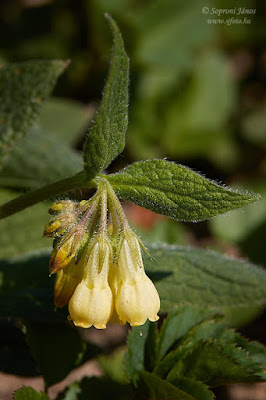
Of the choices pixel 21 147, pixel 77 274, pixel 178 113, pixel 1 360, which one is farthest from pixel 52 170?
pixel 178 113

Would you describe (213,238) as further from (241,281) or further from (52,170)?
(241,281)

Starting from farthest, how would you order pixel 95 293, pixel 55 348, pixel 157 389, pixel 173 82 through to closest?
pixel 173 82 → pixel 55 348 → pixel 157 389 → pixel 95 293

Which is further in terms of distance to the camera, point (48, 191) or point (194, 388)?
point (48, 191)

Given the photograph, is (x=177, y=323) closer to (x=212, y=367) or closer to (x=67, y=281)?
(x=212, y=367)

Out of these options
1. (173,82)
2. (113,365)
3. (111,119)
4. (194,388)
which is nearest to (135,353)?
(194,388)

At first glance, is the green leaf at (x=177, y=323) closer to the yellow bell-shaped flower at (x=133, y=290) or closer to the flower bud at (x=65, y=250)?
the yellow bell-shaped flower at (x=133, y=290)

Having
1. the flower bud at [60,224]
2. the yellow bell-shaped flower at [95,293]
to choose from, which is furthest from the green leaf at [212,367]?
the flower bud at [60,224]

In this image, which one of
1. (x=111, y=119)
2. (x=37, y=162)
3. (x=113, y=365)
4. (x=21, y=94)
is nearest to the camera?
(x=111, y=119)

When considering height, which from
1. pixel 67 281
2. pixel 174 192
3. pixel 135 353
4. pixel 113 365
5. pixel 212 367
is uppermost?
pixel 174 192
